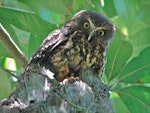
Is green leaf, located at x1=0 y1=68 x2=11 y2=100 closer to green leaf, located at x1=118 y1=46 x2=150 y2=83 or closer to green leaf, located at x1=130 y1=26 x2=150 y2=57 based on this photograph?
green leaf, located at x1=118 y1=46 x2=150 y2=83

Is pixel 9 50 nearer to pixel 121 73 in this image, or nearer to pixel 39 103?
pixel 121 73

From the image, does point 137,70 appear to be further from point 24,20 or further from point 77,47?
point 24,20

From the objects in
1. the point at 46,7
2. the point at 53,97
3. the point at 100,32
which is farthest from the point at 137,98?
the point at 53,97

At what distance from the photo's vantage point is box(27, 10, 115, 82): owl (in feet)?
11.7

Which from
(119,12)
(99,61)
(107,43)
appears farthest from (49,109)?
(119,12)

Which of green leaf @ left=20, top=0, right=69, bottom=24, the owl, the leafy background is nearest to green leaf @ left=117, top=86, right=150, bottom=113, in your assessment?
the leafy background

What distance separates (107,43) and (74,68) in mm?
454

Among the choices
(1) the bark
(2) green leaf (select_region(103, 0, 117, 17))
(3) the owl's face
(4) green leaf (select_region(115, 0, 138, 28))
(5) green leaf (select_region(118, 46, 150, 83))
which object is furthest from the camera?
(2) green leaf (select_region(103, 0, 117, 17))

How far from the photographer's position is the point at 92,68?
11.9 ft

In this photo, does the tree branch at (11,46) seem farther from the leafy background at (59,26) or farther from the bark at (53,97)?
the bark at (53,97)

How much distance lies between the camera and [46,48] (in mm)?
3643

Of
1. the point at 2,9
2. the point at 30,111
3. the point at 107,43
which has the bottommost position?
the point at 30,111

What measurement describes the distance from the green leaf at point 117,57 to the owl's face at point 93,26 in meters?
0.09

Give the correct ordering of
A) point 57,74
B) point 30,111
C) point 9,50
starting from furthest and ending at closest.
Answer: point 9,50 < point 57,74 < point 30,111
